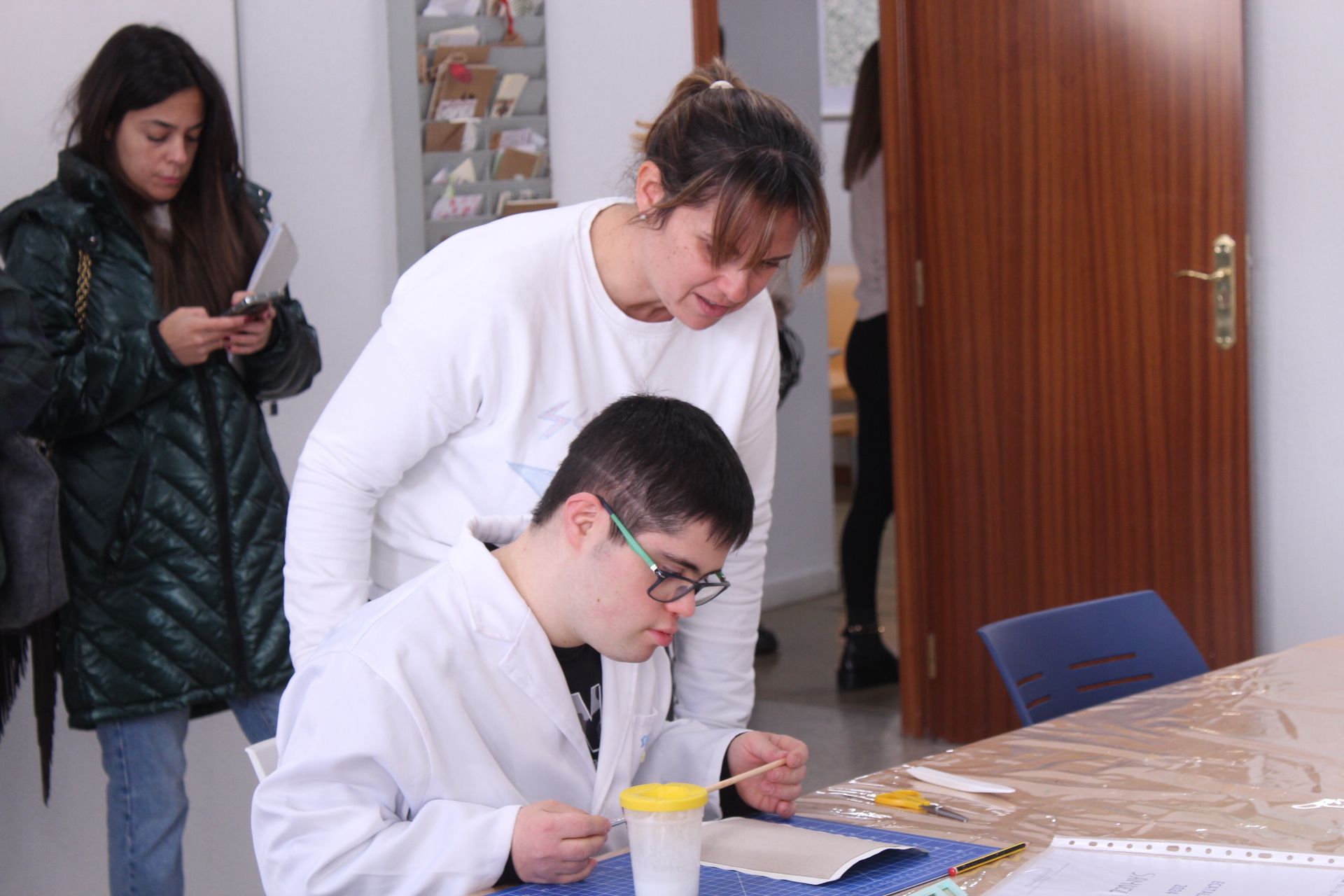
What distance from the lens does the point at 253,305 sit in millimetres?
2258

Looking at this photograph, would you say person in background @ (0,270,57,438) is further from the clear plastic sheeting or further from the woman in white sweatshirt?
the clear plastic sheeting

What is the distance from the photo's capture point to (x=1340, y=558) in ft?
10.1

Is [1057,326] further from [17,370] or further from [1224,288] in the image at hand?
[17,370]

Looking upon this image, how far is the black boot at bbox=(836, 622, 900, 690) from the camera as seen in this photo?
434cm

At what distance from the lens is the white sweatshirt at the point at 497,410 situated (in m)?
1.55

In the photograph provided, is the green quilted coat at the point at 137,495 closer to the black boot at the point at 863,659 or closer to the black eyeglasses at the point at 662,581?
the black eyeglasses at the point at 662,581

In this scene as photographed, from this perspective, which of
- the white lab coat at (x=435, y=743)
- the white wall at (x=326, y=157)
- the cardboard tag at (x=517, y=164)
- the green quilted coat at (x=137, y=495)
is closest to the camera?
the white lab coat at (x=435, y=743)

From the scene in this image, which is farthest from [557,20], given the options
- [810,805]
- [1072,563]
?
[810,805]

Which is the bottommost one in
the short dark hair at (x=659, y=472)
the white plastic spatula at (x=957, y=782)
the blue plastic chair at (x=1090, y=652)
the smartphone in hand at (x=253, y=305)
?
the blue plastic chair at (x=1090, y=652)

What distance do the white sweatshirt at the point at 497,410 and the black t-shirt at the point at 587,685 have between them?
0.83 ft

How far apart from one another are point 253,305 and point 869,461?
2.26m

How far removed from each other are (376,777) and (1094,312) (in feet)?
8.40

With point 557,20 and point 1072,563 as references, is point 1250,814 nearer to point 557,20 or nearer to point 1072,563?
point 1072,563

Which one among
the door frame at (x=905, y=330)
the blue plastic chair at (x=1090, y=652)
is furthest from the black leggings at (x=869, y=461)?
the blue plastic chair at (x=1090, y=652)
